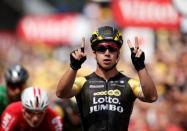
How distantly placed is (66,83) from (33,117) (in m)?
1.95

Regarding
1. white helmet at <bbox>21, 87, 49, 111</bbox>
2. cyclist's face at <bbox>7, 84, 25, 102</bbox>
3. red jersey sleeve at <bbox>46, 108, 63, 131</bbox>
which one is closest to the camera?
white helmet at <bbox>21, 87, 49, 111</bbox>

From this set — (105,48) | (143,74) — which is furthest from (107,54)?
(143,74)

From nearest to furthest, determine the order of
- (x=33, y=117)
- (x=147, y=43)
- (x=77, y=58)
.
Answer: (x=77, y=58), (x=33, y=117), (x=147, y=43)

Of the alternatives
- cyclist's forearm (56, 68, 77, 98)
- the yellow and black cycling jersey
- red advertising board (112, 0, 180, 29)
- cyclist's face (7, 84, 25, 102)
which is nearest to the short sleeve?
the yellow and black cycling jersey

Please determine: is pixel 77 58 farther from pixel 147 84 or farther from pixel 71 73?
pixel 147 84

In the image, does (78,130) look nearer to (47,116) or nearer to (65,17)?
(47,116)

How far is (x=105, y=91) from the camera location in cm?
1145

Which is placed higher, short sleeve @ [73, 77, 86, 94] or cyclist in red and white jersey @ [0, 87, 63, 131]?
short sleeve @ [73, 77, 86, 94]

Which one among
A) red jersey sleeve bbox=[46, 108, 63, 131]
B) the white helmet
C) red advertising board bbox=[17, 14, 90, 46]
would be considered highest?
the white helmet

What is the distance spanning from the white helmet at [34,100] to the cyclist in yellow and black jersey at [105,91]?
149 centimetres

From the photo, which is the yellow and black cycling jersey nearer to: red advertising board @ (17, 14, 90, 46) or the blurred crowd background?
the blurred crowd background

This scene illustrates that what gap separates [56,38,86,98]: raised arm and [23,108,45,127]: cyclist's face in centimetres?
176

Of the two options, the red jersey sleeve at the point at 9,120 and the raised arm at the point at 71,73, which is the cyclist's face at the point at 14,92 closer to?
the red jersey sleeve at the point at 9,120

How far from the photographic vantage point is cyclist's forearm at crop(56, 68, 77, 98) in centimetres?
1107
